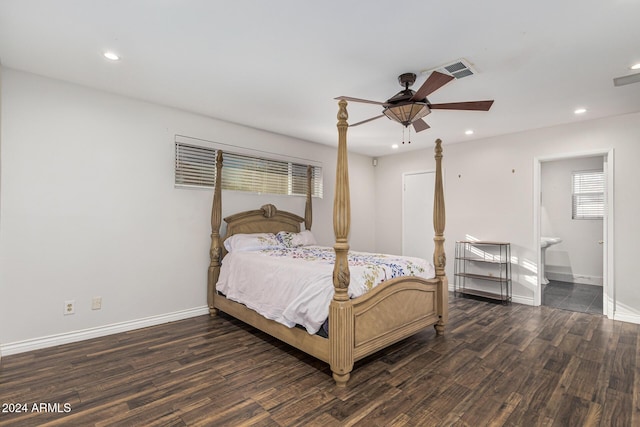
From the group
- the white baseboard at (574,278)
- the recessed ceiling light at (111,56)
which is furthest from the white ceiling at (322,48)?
the white baseboard at (574,278)

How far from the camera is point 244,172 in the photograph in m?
4.50

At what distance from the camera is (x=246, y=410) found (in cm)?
205

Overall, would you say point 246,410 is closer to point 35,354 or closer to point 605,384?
point 35,354

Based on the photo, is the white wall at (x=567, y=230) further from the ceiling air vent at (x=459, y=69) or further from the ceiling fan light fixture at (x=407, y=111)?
the ceiling fan light fixture at (x=407, y=111)

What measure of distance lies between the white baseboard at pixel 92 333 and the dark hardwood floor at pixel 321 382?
0.31ft

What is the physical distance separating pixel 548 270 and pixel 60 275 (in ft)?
26.1

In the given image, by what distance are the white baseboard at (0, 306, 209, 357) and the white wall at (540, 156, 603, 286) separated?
20.6ft

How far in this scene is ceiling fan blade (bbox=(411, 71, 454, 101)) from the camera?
2211mm

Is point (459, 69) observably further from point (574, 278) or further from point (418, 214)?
point (574, 278)

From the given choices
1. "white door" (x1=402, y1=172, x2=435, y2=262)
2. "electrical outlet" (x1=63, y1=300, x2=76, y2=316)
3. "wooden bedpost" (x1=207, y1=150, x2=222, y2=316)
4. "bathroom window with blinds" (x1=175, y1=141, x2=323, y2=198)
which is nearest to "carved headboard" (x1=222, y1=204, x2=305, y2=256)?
"wooden bedpost" (x1=207, y1=150, x2=222, y2=316)

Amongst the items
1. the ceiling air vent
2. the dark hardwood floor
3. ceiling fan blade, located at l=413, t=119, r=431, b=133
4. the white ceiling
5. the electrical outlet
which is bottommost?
the dark hardwood floor

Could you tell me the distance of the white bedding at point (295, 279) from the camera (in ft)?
8.54

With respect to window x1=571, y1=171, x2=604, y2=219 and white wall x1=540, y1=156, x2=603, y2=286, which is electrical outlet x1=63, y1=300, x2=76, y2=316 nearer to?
white wall x1=540, y1=156, x2=603, y2=286

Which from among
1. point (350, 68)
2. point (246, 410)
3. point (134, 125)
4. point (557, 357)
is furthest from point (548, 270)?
point (134, 125)
